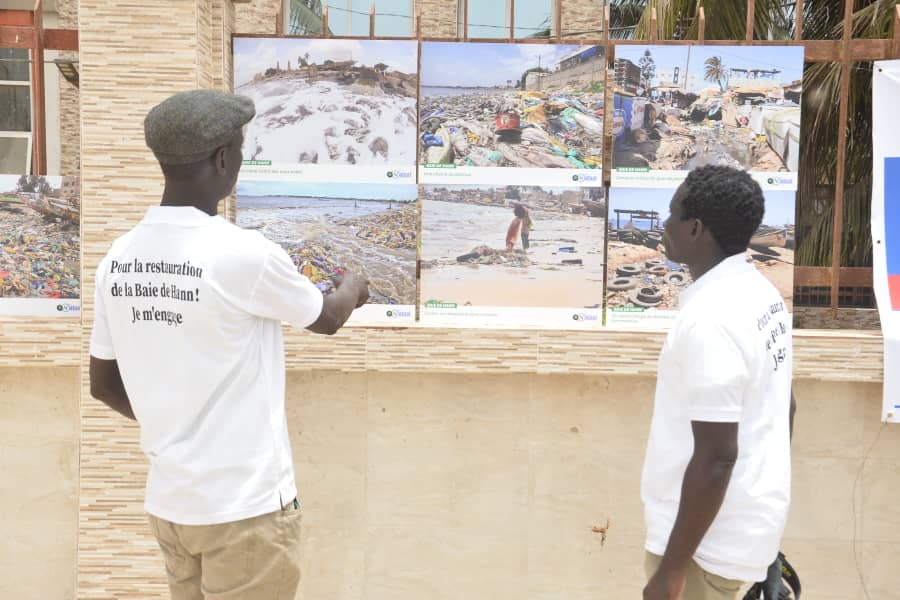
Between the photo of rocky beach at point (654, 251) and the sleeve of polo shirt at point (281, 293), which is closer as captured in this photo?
the sleeve of polo shirt at point (281, 293)

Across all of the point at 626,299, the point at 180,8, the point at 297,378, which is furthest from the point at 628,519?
the point at 180,8

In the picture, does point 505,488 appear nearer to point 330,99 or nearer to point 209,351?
point 330,99

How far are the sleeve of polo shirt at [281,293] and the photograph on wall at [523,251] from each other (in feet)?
5.14

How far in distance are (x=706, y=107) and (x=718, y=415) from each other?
2065 mm

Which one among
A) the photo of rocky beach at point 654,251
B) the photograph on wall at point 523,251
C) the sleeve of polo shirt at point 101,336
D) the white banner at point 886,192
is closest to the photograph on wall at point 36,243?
the photograph on wall at point 523,251

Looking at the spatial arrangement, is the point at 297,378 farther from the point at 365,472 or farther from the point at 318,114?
the point at 318,114

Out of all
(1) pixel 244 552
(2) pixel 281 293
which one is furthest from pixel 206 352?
(1) pixel 244 552

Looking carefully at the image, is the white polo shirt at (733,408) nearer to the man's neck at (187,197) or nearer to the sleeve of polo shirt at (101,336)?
the man's neck at (187,197)

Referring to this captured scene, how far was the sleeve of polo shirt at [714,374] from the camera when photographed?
1938mm

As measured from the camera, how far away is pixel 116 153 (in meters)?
3.53

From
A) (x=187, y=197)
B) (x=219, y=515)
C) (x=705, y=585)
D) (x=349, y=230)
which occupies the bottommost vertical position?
(x=705, y=585)

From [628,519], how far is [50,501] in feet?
7.91

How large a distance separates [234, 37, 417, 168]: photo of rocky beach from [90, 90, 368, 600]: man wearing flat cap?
155 cm

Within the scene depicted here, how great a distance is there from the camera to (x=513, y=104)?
12.2 feet
